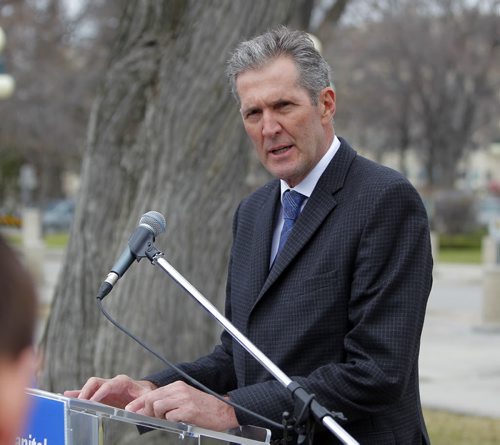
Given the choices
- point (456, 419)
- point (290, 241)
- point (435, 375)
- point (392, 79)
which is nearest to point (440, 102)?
point (392, 79)

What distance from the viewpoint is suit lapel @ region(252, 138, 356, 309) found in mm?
2719

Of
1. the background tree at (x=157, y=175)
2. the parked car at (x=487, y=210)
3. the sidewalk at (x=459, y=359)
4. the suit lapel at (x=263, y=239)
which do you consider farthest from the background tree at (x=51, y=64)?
the suit lapel at (x=263, y=239)

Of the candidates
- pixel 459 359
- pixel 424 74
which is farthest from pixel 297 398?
pixel 424 74

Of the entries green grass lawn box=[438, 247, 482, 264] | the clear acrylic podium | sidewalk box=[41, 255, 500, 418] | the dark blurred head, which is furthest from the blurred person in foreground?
green grass lawn box=[438, 247, 482, 264]

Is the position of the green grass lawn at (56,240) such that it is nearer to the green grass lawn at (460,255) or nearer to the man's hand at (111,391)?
the green grass lawn at (460,255)

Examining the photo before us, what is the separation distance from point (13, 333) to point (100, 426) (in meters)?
1.23

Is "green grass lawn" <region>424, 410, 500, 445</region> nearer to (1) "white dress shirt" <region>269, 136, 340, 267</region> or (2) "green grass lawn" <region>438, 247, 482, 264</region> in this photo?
(1) "white dress shirt" <region>269, 136, 340, 267</region>

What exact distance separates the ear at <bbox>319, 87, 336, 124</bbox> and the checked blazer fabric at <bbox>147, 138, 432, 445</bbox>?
0.33ft

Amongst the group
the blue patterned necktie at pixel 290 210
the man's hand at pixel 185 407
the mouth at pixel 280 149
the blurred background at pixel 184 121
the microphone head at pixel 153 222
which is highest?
the blurred background at pixel 184 121

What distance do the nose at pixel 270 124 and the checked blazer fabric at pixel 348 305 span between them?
0.18m

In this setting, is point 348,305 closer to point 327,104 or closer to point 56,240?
point 327,104

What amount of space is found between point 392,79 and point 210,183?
113 feet

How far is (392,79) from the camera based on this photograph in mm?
39375

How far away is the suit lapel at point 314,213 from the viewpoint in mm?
2719
